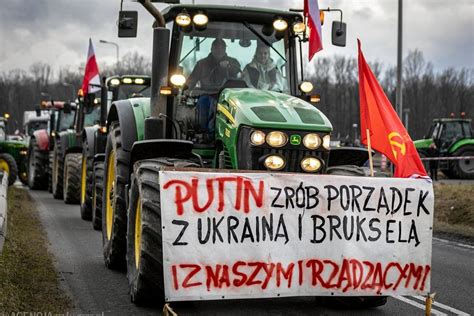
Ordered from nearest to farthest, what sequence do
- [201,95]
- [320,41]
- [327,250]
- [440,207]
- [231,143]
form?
1. [327,250]
2. [231,143]
3. [201,95]
4. [320,41]
5. [440,207]

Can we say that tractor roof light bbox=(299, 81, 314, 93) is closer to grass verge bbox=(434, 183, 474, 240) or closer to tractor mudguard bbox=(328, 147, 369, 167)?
tractor mudguard bbox=(328, 147, 369, 167)

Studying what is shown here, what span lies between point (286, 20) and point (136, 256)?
3.39 m

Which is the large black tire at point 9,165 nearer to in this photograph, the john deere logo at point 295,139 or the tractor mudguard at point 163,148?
the tractor mudguard at point 163,148

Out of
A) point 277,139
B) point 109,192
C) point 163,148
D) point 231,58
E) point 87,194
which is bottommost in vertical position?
point 87,194

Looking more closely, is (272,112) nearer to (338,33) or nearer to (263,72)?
(263,72)

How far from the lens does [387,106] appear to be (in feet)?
24.4

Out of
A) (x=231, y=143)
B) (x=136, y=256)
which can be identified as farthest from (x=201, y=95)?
(x=136, y=256)

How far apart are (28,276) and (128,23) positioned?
287 cm

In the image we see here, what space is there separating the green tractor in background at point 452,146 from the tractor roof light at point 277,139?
2658 cm

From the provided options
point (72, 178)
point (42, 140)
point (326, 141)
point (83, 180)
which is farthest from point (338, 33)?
point (42, 140)

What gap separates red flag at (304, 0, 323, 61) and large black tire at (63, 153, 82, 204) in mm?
9689

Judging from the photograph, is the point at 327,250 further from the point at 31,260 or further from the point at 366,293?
the point at 31,260

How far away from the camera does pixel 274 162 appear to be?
24.8 ft

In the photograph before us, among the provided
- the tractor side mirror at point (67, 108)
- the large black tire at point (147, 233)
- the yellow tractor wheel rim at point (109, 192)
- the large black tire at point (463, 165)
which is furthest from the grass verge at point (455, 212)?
the large black tire at point (463, 165)
